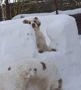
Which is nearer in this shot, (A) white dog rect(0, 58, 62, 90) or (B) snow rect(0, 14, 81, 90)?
(A) white dog rect(0, 58, 62, 90)

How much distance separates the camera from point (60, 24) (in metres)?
4.09

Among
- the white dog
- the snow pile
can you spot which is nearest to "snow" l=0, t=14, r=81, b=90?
the snow pile

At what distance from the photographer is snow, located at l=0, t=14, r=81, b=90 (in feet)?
11.0

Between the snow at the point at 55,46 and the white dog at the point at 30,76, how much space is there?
545mm

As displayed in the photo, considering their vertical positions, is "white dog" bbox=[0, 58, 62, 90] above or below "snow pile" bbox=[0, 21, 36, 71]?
below

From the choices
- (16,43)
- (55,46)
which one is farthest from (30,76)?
(55,46)

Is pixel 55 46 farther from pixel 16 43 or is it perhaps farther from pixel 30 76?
pixel 30 76

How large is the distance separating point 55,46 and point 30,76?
4.99 ft

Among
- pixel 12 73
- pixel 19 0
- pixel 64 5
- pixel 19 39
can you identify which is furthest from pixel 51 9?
pixel 12 73

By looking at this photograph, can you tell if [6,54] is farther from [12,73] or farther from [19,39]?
[12,73]

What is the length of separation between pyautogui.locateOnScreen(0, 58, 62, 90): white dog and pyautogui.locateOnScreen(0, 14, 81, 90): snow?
54 cm

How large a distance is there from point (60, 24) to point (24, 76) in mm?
1791

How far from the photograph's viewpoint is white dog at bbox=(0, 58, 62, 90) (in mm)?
2574

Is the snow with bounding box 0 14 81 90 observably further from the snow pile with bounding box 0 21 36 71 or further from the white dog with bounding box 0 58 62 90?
the white dog with bounding box 0 58 62 90
